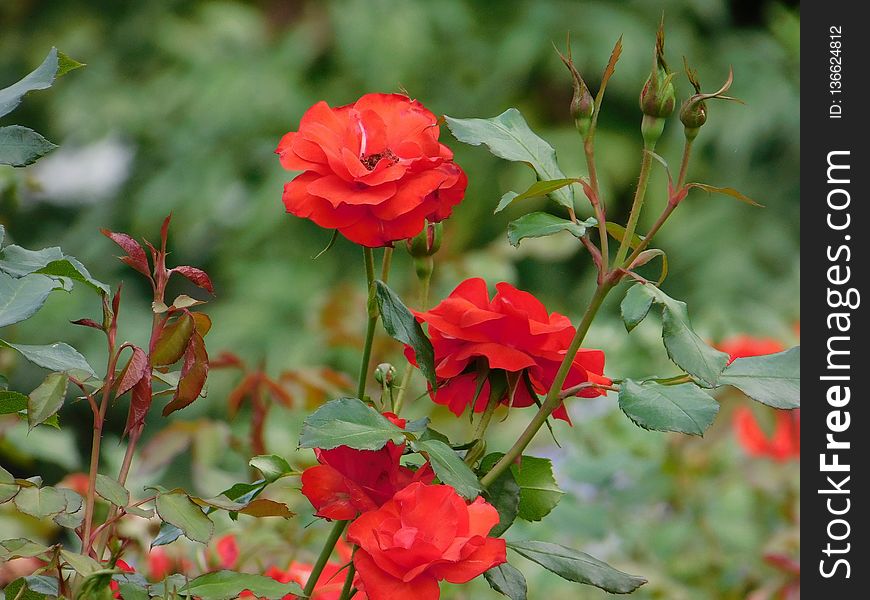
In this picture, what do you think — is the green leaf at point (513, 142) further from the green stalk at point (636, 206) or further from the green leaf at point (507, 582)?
the green leaf at point (507, 582)

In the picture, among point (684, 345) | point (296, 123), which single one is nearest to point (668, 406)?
point (684, 345)

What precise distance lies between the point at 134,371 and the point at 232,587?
8 cm

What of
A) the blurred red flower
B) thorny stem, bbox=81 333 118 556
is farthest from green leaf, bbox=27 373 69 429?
the blurred red flower

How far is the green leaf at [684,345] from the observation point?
358 mm

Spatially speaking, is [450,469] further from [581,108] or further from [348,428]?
[581,108]

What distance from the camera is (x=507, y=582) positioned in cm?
39

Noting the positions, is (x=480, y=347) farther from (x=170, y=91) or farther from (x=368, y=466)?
(x=170, y=91)

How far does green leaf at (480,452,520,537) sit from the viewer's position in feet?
1.31

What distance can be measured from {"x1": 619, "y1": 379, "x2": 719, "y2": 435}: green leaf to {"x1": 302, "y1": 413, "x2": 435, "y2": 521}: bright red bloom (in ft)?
0.27

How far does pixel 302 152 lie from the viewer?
42 cm

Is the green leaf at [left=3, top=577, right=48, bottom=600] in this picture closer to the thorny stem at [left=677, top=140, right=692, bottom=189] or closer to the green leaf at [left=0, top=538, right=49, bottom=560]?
the green leaf at [left=0, top=538, right=49, bottom=560]
